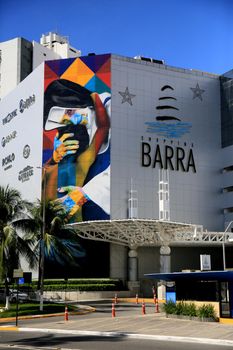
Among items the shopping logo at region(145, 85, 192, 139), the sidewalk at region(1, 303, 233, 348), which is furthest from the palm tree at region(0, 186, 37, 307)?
the shopping logo at region(145, 85, 192, 139)

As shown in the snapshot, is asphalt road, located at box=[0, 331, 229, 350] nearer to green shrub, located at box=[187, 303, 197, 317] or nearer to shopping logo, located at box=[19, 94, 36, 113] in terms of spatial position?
green shrub, located at box=[187, 303, 197, 317]

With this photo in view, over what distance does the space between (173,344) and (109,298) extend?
40178 millimetres

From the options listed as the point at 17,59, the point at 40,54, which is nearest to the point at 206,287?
the point at 17,59

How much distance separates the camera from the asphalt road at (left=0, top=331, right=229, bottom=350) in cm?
1945

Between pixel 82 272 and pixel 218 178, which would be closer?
pixel 82 272

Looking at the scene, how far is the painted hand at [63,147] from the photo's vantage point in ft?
219

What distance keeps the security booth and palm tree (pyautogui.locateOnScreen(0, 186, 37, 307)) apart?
1164 cm

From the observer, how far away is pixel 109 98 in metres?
67.4

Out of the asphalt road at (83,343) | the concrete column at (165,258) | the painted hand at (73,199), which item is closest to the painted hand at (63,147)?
the painted hand at (73,199)

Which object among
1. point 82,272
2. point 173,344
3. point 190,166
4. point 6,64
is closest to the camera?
point 173,344

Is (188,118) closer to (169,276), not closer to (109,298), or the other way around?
(109,298)

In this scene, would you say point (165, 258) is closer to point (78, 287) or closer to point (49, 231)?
point (78, 287)

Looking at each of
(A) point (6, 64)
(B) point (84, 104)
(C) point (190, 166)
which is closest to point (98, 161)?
(B) point (84, 104)

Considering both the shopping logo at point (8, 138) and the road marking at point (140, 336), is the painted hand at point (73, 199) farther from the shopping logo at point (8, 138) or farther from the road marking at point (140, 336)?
the road marking at point (140, 336)
